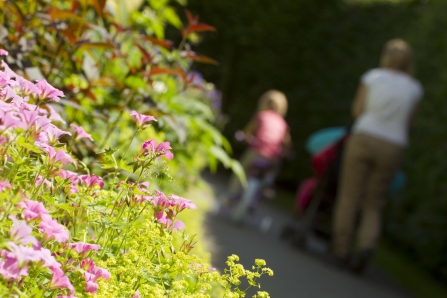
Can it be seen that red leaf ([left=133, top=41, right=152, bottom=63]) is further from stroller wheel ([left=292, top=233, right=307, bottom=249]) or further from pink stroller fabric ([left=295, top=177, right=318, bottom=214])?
stroller wheel ([left=292, top=233, right=307, bottom=249])

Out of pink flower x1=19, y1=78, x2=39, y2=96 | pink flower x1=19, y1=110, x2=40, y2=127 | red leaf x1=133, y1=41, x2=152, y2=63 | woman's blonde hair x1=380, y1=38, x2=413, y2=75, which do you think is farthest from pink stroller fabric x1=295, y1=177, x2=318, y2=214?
pink flower x1=19, y1=110, x2=40, y2=127

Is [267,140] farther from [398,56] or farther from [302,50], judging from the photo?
[302,50]

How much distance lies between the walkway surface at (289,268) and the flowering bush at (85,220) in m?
3.50

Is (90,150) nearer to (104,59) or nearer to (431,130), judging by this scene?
(104,59)

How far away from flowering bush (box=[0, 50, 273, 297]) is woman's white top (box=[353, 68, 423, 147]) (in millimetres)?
5619

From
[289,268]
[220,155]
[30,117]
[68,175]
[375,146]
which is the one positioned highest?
[375,146]

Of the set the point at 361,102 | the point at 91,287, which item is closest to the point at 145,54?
the point at 91,287

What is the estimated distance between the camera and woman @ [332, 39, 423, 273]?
7457 mm

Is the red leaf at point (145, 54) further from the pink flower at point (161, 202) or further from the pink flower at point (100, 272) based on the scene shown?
the pink flower at point (100, 272)

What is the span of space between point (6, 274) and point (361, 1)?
12594mm

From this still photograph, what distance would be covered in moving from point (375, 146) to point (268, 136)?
6.41 feet

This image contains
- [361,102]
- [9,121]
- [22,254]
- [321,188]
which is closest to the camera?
[22,254]

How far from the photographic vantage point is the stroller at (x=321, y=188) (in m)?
7.97

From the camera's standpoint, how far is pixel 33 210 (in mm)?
1577
